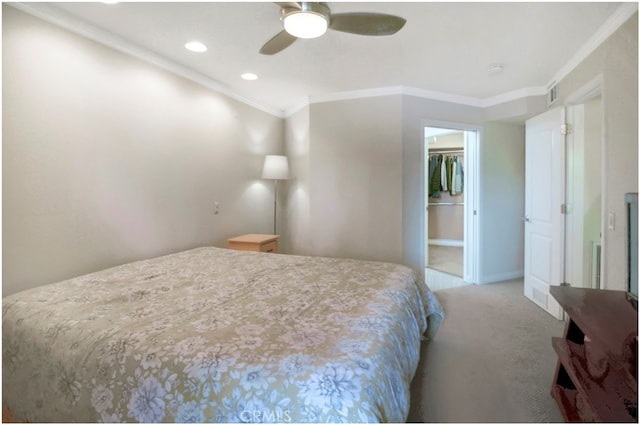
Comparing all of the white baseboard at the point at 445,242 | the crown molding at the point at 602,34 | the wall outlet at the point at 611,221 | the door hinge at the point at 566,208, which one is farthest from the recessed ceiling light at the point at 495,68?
the white baseboard at the point at 445,242

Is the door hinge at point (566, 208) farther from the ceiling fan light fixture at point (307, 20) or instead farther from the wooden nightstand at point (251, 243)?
the wooden nightstand at point (251, 243)

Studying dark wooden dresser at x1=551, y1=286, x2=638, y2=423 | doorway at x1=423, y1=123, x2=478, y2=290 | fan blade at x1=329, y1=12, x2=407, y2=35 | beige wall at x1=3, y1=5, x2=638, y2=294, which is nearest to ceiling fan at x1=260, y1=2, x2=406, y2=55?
fan blade at x1=329, y1=12, x2=407, y2=35

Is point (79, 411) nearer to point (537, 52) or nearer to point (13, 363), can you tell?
point (13, 363)

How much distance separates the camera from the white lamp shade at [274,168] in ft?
11.9

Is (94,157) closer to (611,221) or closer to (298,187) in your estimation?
(298,187)

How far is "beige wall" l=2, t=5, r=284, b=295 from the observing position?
1720mm

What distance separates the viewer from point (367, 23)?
5.34ft

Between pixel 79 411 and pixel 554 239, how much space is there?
3.49 meters

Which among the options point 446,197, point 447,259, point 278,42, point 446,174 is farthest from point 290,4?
point 446,197

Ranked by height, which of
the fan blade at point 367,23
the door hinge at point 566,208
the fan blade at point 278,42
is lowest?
the door hinge at point 566,208

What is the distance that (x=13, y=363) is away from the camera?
1.32 m

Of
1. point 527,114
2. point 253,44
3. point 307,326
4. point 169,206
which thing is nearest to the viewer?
point 307,326

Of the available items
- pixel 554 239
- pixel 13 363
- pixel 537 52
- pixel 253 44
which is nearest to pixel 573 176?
pixel 554 239

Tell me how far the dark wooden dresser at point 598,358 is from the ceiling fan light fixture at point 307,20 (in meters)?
1.81
